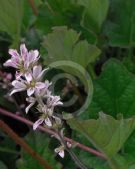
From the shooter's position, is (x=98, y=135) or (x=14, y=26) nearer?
(x=98, y=135)

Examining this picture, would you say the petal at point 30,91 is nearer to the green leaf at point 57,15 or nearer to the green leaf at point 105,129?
the green leaf at point 105,129

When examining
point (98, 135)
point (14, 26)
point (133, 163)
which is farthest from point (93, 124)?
point (14, 26)

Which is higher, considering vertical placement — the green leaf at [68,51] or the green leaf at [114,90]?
the green leaf at [68,51]

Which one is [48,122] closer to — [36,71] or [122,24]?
[36,71]

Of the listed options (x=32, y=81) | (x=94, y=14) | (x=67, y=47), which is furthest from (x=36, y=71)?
(x=94, y=14)

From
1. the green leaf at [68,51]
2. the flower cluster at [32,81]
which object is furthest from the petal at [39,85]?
the green leaf at [68,51]

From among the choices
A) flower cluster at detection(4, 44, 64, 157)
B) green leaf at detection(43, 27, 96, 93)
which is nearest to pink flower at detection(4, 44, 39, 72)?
flower cluster at detection(4, 44, 64, 157)

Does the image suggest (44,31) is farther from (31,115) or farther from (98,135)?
(98,135)
